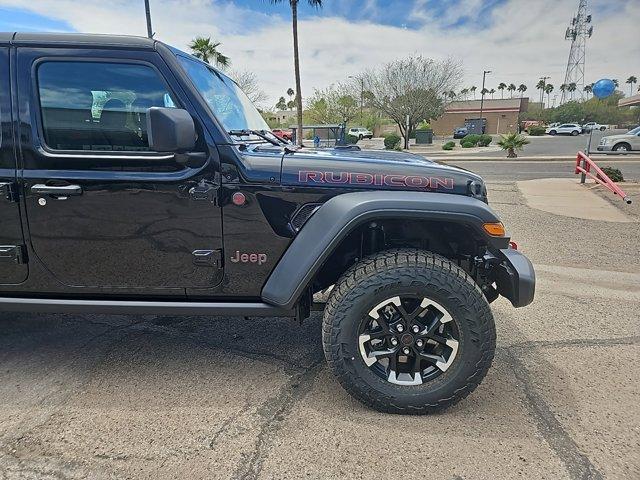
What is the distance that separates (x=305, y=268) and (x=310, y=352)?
3.32 ft

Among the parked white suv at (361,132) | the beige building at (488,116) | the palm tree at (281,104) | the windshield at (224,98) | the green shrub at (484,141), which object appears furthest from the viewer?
the palm tree at (281,104)

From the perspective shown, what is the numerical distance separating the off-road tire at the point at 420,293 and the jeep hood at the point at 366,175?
15.7 inches

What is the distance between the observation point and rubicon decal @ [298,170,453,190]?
2.28 meters

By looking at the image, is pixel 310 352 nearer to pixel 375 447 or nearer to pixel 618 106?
pixel 375 447

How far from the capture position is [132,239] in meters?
2.35

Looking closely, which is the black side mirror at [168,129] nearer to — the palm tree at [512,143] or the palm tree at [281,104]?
the palm tree at [512,143]

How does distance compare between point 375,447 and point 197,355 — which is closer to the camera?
point 375,447

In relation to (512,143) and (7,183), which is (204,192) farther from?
(512,143)

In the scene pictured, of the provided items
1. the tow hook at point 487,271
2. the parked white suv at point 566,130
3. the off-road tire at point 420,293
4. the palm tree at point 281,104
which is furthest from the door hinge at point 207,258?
the palm tree at point 281,104

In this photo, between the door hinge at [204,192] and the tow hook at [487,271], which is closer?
the door hinge at [204,192]

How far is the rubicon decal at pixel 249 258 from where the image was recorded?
236 centimetres

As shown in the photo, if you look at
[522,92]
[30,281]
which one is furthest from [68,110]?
[522,92]

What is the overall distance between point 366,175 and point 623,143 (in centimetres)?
2391

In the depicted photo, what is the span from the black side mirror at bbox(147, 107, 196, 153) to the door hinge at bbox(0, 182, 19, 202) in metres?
0.85
